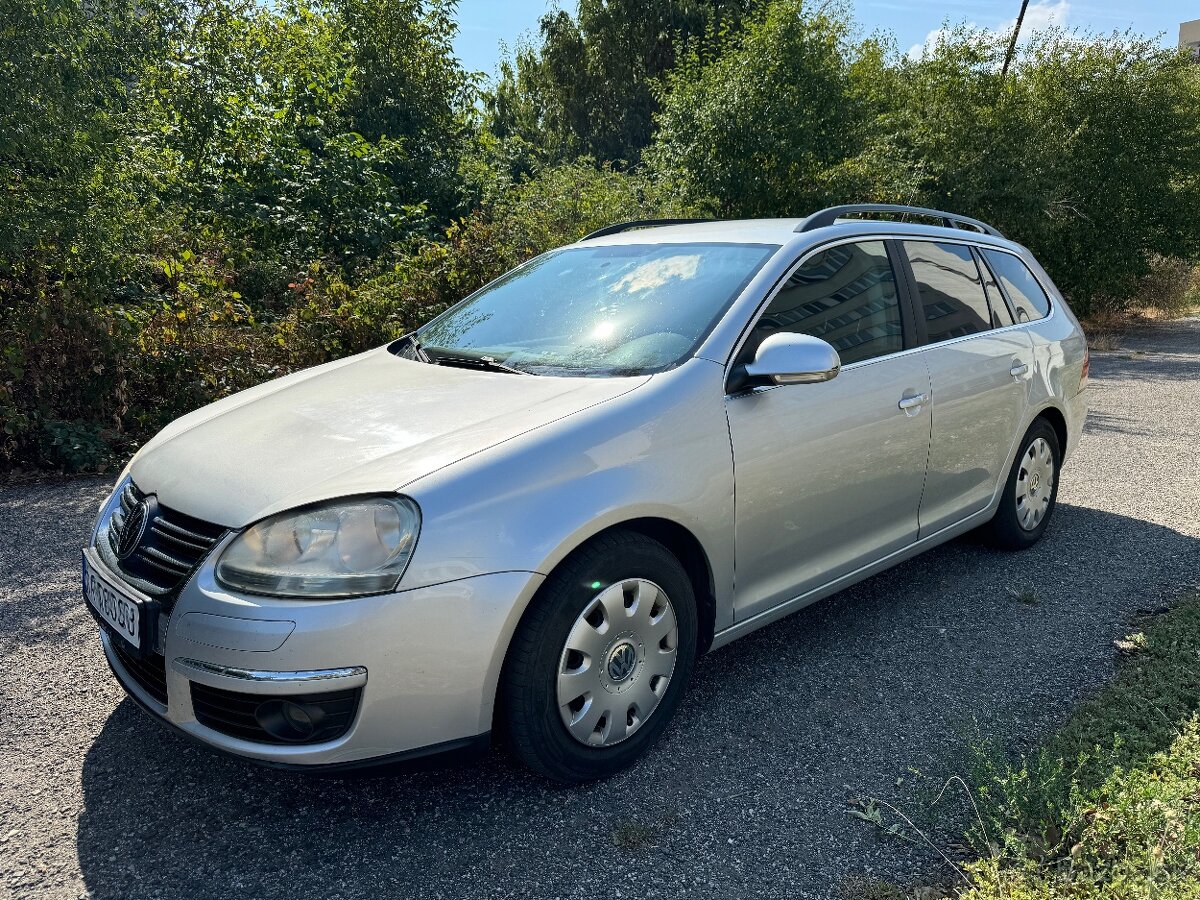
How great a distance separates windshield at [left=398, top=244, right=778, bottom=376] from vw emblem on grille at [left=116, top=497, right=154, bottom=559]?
1.20 meters

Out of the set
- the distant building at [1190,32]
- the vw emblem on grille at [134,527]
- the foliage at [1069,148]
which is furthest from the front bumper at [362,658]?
the distant building at [1190,32]

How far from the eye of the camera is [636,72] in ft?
121

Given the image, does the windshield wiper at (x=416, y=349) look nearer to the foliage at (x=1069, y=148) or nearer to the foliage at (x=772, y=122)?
the foliage at (x=772, y=122)

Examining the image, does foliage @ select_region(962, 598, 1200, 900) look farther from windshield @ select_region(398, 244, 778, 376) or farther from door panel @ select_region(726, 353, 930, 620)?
windshield @ select_region(398, 244, 778, 376)

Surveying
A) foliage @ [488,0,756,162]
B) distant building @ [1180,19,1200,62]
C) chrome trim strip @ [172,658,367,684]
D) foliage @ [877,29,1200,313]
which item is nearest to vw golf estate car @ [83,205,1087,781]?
chrome trim strip @ [172,658,367,684]

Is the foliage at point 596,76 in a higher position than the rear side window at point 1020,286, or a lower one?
higher

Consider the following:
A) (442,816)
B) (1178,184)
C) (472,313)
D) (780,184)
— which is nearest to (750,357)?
(472,313)

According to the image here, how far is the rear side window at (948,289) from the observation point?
4.05 metres

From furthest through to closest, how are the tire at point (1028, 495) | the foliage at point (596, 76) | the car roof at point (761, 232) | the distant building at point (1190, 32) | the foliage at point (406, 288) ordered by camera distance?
the distant building at point (1190, 32) → the foliage at point (596, 76) → the foliage at point (406, 288) → the tire at point (1028, 495) → the car roof at point (761, 232)

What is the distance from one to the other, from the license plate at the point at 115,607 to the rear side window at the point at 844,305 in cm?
201

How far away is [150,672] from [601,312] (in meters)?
1.92

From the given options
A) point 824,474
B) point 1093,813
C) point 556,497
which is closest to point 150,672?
point 556,497

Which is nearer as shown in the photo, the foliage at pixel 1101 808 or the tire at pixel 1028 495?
the foliage at pixel 1101 808

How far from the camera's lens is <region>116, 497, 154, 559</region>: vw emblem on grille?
8.85 ft
